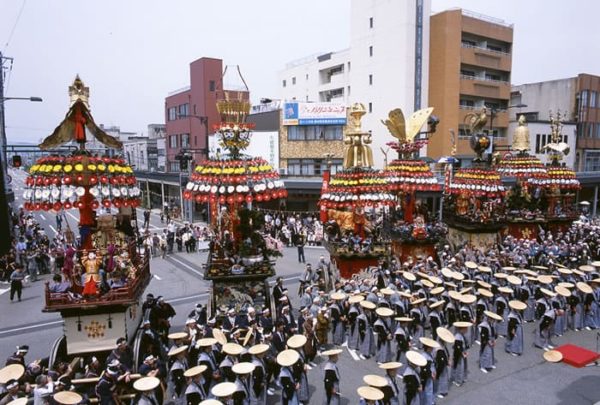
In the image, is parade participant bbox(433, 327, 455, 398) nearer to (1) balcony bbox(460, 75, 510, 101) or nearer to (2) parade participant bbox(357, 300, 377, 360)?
(2) parade participant bbox(357, 300, 377, 360)

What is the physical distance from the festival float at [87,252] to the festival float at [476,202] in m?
17.1

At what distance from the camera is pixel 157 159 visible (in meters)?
59.2

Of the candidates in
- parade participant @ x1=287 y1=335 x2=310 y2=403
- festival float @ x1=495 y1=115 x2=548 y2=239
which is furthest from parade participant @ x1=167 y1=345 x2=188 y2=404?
festival float @ x1=495 y1=115 x2=548 y2=239

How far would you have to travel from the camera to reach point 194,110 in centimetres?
4531

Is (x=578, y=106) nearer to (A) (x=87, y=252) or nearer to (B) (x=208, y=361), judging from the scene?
(B) (x=208, y=361)

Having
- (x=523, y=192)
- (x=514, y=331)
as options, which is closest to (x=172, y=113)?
(x=523, y=192)

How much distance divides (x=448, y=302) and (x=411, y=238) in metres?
6.08

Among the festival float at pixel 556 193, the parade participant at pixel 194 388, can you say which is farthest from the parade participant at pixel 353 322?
the festival float at pixel 556 193

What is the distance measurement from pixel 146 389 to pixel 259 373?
8.83ft

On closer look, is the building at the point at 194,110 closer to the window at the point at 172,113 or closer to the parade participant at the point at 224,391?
the window at the point at 172,113

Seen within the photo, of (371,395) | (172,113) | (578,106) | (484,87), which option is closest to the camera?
(371,395)

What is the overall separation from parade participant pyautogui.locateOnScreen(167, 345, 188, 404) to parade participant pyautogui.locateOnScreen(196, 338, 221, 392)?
360mm

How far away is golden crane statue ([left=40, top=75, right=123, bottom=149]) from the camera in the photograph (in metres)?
10.9

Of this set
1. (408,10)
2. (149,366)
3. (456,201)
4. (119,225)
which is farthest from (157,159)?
(149,366)
